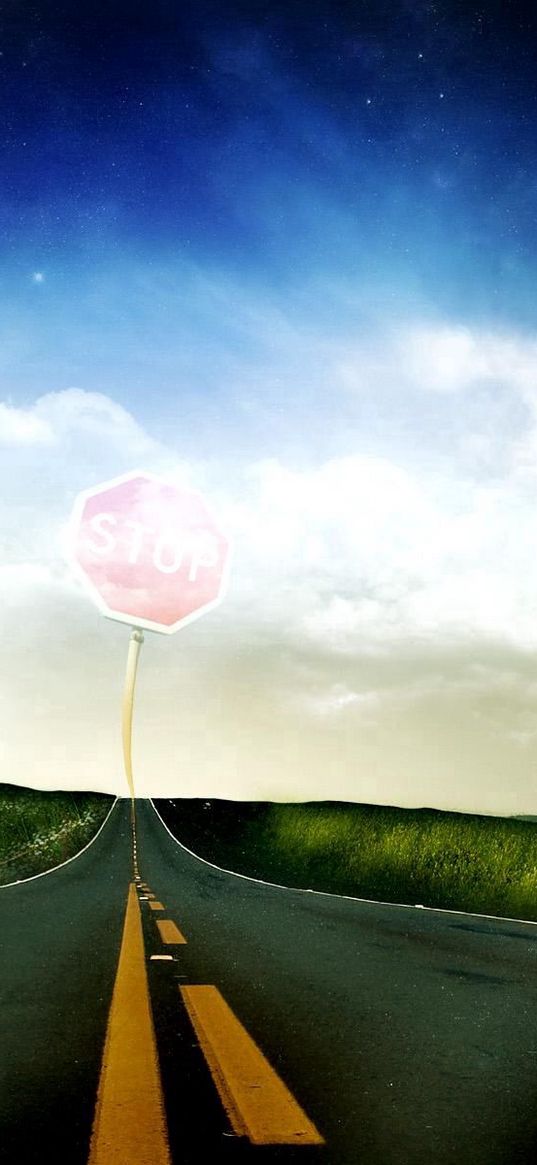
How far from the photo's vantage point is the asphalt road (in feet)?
13.2

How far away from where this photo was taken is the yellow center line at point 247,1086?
4.01m

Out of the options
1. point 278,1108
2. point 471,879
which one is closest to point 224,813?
point 471,879

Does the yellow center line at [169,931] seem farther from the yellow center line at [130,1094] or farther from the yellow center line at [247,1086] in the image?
the yellow center line at [247,1086]

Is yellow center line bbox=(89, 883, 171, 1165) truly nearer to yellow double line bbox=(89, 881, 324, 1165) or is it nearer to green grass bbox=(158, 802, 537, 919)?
yellow double line bbox=(89, 881, 324, 1165)

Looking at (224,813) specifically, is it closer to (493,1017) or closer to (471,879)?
(471,879)

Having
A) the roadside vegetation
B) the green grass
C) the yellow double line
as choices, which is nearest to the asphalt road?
the yellow double line

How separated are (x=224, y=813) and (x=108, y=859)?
83.2 ft

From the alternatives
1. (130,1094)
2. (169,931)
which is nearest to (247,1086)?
(130,1094)

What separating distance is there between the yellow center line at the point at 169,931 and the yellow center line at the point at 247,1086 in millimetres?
3908

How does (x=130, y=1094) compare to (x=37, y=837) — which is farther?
(x=37, y=837)

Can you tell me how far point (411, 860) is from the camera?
21781 millimetres

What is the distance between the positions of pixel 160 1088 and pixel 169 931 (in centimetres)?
652

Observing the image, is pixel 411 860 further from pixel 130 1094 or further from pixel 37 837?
pixel 37 837

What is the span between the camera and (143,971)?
8164 mm
